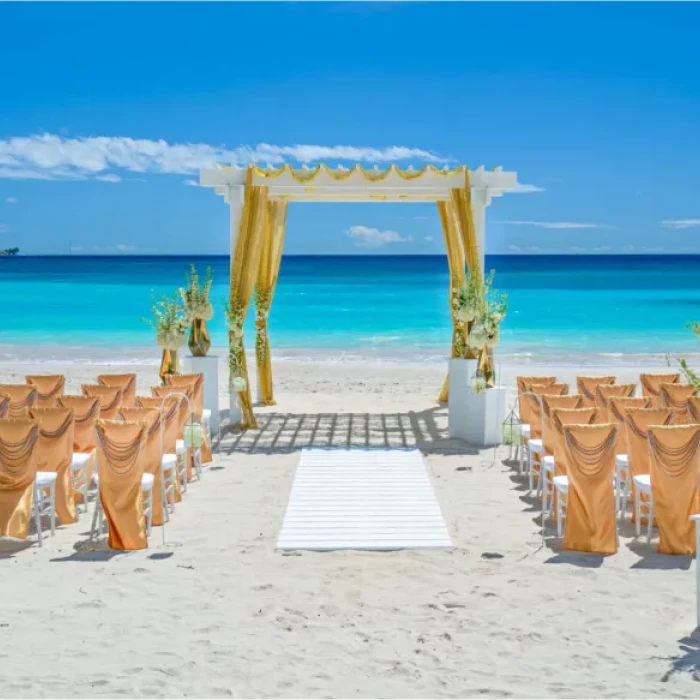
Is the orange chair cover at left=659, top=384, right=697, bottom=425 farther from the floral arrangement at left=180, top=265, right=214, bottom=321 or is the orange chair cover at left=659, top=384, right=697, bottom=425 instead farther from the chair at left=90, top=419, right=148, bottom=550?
the floral arrangement at left=180, top=265, right=214, bottom=321

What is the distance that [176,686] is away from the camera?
171 inches

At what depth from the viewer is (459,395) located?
10469 mm

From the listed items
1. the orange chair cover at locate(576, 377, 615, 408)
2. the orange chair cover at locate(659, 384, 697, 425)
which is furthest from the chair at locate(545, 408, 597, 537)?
the orange chair cover at locate(576, 377, 615, 408)

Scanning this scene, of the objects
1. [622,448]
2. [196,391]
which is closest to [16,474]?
[196,391]

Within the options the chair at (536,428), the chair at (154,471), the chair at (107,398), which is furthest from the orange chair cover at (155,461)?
the chair at (536,428)

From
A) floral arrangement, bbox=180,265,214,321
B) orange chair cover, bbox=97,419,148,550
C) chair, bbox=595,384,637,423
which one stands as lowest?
orange chair cover, bbox=97,419,148,550

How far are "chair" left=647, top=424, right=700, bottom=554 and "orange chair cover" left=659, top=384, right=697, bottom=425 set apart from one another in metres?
1.16

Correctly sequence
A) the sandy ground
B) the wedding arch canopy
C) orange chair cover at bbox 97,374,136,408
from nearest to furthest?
the sandy ground, orange chair cover at bbox 97,374,136,408, the wedding arch canopy

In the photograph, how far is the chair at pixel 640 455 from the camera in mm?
6812

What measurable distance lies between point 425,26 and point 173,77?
14271 mm

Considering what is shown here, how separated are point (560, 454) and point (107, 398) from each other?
390cm

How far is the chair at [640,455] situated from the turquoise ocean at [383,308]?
228 inches

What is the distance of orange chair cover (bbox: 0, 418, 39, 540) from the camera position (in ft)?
21.4

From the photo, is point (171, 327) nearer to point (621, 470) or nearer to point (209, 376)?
point (209, 376)
